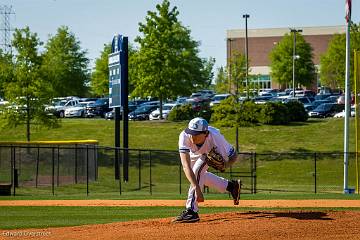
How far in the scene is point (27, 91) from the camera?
4425 cm

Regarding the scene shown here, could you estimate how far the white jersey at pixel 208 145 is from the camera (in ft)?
40.0

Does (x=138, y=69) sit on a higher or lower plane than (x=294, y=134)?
higher

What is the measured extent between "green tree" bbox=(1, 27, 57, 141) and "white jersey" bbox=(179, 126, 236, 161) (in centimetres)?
3281

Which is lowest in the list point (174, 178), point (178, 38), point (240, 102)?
point (174, 178)

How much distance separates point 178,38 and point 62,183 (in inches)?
1120

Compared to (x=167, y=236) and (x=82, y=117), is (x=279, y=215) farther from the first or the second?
(x=82, y=117)

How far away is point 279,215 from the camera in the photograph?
12.9m

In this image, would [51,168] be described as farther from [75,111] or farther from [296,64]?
[296,64]

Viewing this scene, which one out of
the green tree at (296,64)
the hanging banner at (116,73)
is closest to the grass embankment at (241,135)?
the hanging banner at (116,73)

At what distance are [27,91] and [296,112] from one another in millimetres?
19683

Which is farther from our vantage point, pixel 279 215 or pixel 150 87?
pixel 150 87

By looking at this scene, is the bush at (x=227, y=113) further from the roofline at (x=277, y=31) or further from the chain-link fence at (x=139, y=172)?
the roofline at (x=277, y=31)

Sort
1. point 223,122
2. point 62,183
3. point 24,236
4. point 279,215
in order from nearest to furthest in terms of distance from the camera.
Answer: point 24,236 < point 279,215 < point 62,183 < point 223,122

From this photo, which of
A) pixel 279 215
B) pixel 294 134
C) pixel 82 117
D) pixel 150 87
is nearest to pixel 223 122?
pixel 294 134
